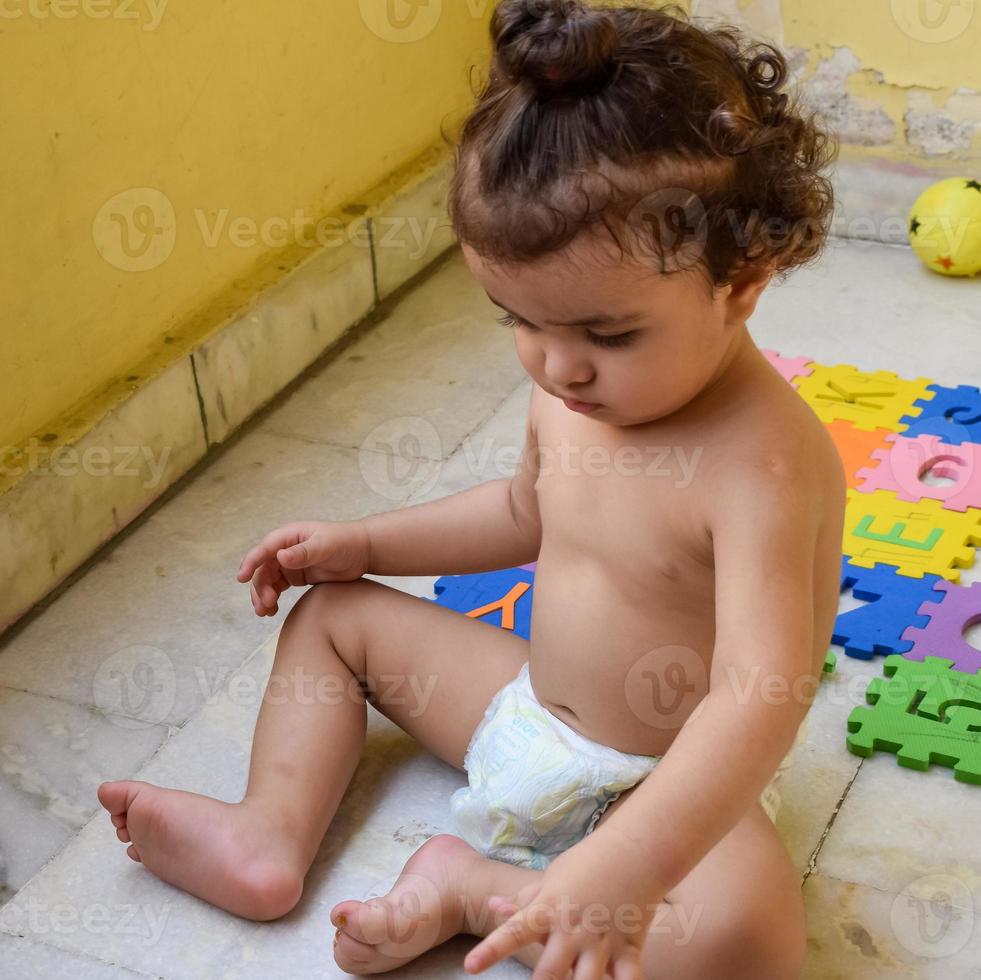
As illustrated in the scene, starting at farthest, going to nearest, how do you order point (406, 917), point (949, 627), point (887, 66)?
point (887, 66) < point (949, 627) < point (406, 917)

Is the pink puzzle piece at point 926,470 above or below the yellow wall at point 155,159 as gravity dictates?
below

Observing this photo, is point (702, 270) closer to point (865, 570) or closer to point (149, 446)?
point (865, 570)

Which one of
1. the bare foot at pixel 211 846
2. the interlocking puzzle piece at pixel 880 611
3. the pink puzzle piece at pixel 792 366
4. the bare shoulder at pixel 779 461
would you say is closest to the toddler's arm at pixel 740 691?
the bare shoulder at pixel 779 461

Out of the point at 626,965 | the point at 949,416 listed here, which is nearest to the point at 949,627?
the point at 949,416

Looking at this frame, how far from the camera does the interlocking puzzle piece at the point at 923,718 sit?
1.18 m

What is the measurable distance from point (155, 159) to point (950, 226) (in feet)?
3.64

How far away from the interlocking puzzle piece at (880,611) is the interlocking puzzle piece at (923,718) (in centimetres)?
3

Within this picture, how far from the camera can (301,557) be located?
3.82ft

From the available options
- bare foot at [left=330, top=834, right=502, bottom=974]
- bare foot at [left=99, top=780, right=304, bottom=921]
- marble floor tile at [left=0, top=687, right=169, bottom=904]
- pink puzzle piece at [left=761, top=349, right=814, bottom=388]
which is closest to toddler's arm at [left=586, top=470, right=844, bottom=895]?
bare foot at [left=330, top=834, right=502, bottom=974]

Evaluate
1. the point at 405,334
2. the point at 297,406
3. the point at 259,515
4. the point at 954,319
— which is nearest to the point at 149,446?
the point at 259,515

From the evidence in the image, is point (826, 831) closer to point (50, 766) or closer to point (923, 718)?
point (923, 718)

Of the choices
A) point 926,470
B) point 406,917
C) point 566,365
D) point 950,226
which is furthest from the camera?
point 950,226

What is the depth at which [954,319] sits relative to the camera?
1.95 meters

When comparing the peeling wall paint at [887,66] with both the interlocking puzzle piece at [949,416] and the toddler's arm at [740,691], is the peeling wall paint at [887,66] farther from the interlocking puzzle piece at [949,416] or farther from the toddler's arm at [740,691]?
the toddler's arm at [740,691]
